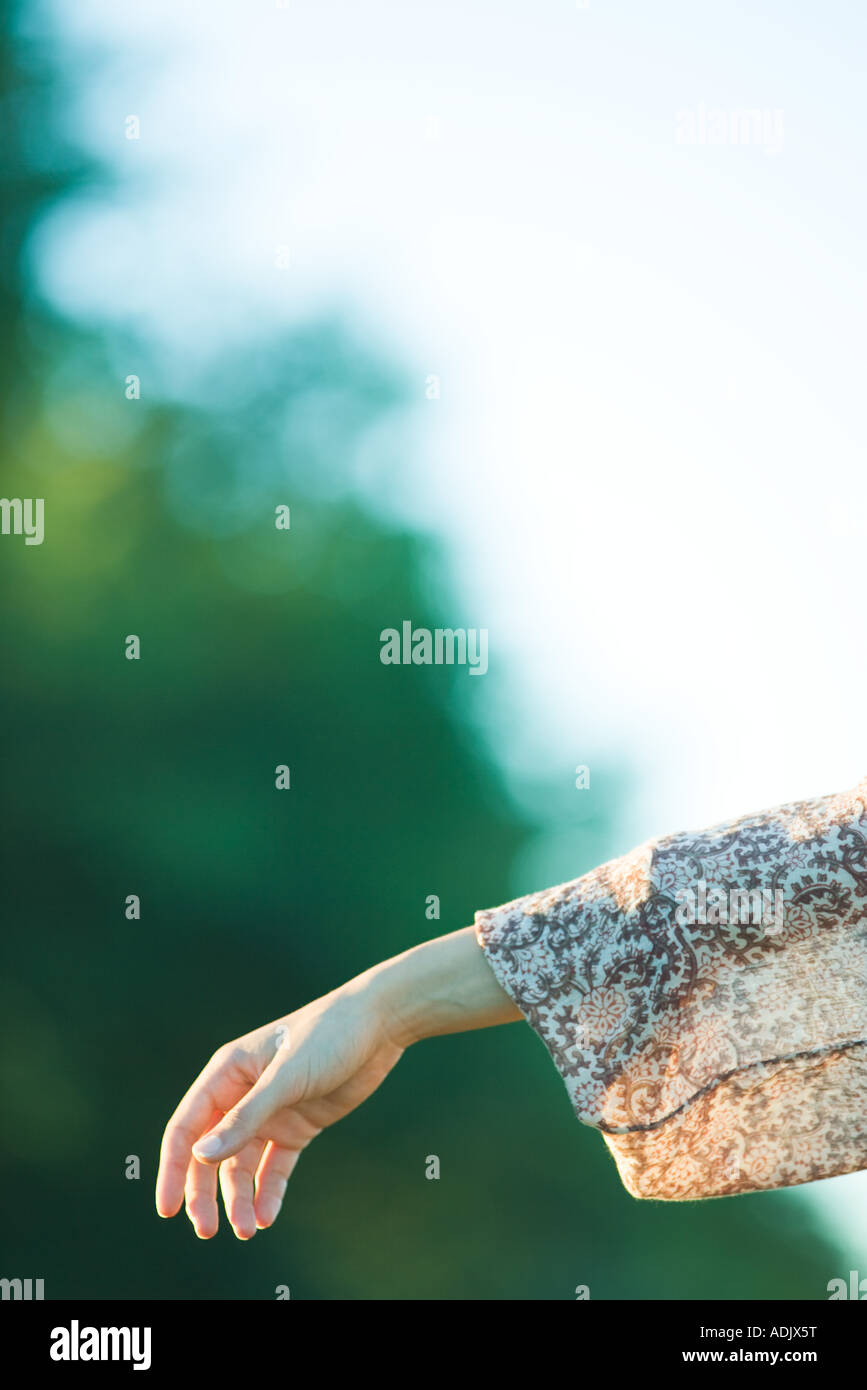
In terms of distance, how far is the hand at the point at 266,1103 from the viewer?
92cm

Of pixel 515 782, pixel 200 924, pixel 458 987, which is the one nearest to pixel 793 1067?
pixel 458 987

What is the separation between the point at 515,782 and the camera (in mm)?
7824

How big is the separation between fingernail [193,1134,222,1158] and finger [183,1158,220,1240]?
0.21ft

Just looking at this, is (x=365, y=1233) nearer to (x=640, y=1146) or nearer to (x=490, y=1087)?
(x=490, y=1087)

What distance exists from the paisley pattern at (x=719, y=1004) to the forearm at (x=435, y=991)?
2cm

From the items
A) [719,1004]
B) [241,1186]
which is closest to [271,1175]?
[241,1186]

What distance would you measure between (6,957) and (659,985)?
623 centimetres

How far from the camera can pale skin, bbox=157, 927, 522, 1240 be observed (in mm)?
929

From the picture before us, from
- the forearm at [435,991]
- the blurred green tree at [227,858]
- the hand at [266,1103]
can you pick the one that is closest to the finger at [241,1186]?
the hand at [266,1103]

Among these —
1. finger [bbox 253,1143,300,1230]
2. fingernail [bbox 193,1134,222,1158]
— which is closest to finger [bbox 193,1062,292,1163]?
fingernail [bbox 193,1134,222,1158]

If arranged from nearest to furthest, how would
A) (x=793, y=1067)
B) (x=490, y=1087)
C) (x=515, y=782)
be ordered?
1. (x=793, y=1067)
2. (x=490, y=1087)
3. (x=515, y=782)

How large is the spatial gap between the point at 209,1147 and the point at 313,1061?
94 millimetres

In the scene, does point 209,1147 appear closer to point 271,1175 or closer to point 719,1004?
point 271,1175

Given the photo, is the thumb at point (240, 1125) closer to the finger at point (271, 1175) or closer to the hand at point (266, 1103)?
the hand at point (266, 1103)
